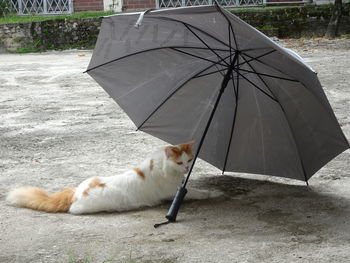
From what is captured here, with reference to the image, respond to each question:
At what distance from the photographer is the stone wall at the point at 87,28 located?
13914 millimetres

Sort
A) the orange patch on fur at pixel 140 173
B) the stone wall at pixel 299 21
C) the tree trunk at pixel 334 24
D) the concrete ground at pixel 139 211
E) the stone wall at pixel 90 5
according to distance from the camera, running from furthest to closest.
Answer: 1. the stone wall at pixel 90 5
2. the stone wall at pixel 299 21
3. the tree trunk at pixel 334 24
4. the orange patch on fur at pixel 140 173
5. the concrete ground at pixel 139 211

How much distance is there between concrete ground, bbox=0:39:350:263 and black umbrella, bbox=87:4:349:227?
238 mm

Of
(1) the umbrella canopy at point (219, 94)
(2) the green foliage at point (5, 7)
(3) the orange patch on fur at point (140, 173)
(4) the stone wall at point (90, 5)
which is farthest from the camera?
(2) the green foliage at point (5, 7)

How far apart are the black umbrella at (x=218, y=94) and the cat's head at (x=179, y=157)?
0.34 feet

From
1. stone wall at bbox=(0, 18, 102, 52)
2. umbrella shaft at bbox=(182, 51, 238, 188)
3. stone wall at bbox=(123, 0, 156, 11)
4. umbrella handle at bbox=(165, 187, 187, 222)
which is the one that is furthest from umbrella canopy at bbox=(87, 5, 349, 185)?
stone wall at bbox=(123, 0, 156, 11)

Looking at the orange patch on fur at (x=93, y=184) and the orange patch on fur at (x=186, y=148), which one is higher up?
the orange patch on fur at (x=186, y=148)

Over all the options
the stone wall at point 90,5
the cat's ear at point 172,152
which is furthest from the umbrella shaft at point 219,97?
the stone wall at point 90,5

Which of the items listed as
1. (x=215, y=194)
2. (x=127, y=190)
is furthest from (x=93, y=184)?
(x=215, y=194)

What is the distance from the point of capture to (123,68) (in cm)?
440

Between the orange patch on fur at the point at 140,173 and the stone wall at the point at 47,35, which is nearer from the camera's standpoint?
the orange patch on fur at the point at 140,173

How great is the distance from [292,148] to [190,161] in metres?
0.72

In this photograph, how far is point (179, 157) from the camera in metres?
4.12

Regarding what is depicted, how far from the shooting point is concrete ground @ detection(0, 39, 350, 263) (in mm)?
3500

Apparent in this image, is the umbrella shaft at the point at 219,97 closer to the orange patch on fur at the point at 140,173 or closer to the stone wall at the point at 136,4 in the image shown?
the orange patch on fur at the point at 140,173
